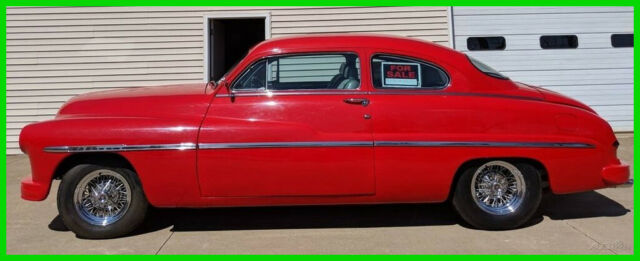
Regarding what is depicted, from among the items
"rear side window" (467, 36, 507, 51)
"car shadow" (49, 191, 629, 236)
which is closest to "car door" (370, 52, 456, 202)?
"car shadow" (49, 191, 629, 236)

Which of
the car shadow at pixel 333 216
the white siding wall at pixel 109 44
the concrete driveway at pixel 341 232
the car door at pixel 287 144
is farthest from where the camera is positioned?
the white siding wall at pixel 109 44

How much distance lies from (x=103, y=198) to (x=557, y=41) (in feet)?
23.9

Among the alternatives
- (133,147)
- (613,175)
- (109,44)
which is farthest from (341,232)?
(109,44)

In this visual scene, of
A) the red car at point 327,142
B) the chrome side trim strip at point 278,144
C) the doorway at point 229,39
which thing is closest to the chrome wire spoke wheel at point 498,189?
the red car at point 327,142

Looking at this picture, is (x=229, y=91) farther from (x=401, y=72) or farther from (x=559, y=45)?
(x=559, y=45)

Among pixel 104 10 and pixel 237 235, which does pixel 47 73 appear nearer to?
pixel 104 10

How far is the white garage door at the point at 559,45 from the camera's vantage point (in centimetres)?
812

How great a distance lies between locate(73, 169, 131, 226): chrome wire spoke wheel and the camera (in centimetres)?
411

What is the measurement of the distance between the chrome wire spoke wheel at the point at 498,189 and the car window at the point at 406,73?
86 centimetres

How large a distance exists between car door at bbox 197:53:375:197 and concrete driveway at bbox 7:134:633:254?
1.32 ft

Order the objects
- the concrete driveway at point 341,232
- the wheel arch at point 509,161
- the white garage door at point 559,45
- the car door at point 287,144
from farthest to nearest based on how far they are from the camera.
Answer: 1. the white garage door at point 559,45
2. the wheel arch at point 509,161
3. the car door at point 287,144
4. the concrete driveway at point 341,232

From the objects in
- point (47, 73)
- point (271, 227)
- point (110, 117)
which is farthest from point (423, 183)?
point (47, 73)

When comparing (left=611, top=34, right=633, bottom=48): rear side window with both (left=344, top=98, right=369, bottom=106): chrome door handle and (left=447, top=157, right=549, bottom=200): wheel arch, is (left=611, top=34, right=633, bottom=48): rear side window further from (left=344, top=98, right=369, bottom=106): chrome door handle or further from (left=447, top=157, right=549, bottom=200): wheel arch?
(left=344, top=98, right=369, bottom=106): chrome door handle

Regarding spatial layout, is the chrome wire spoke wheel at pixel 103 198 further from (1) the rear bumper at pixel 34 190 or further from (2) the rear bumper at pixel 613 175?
(2) the rear bumper at pixel 613 175
